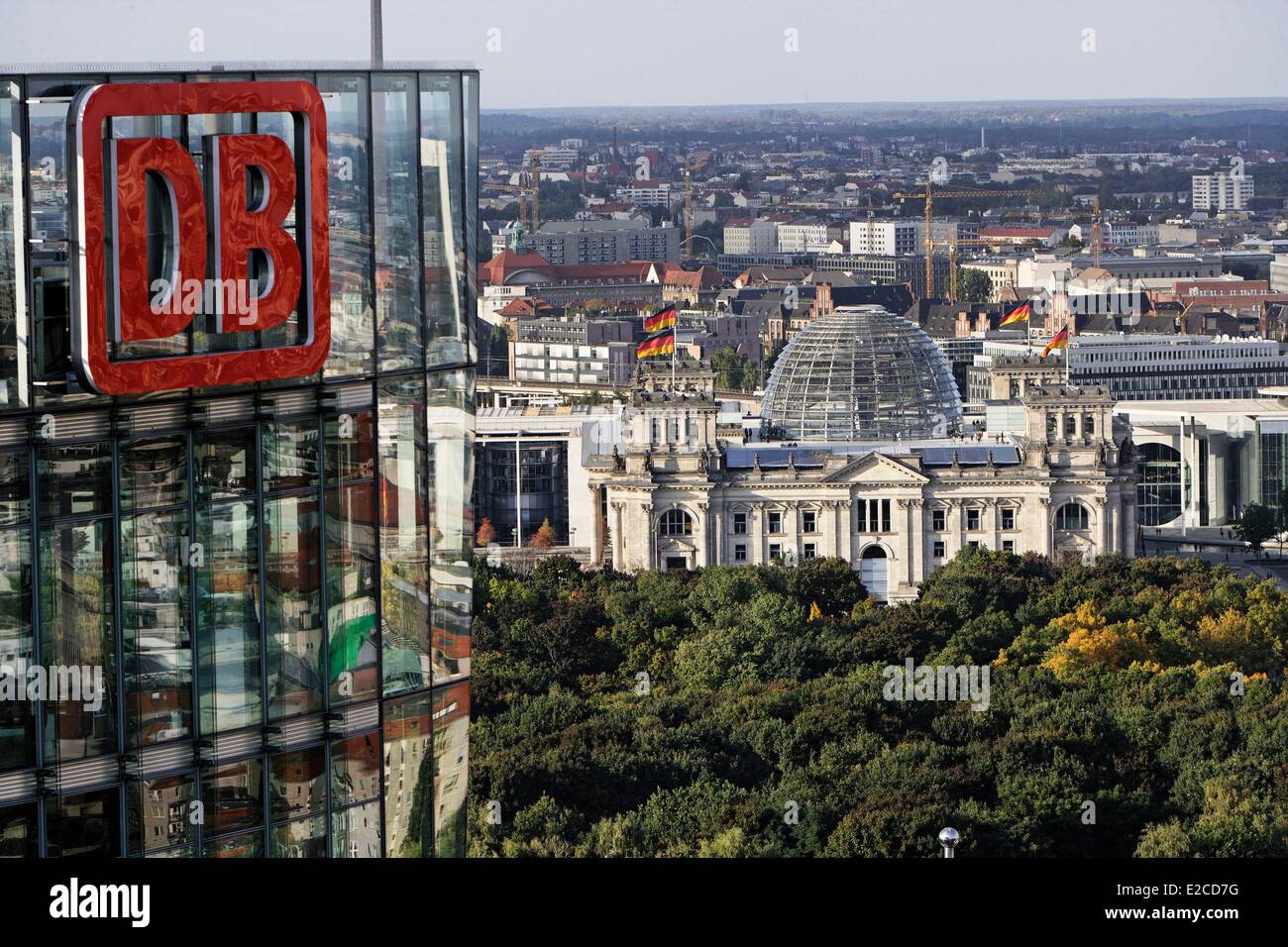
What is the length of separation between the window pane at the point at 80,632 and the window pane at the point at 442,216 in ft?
13.0

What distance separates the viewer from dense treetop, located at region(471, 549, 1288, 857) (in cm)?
5141

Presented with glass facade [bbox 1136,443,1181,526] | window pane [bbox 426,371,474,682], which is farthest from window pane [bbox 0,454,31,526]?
glass facade [bbox 1136,443,1181,526]

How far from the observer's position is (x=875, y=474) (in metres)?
107

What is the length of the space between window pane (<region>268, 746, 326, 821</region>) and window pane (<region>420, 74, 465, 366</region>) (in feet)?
11.4

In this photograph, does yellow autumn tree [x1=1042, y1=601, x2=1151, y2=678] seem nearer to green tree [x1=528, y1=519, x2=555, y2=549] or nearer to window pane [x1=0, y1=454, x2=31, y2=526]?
green tree [x1=528, y1=519, x2=555, y2=549]

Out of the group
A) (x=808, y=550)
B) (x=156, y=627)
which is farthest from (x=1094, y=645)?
(x=156, y=627)

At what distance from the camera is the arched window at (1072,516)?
10825cm

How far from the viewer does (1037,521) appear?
354ft

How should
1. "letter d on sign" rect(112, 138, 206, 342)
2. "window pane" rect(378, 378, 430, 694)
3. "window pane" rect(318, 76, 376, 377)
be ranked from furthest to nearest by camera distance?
"window pane" rect(378, 378, 430, 694), "window pane" rect(318, 76, 376, 377), "letter d on sign" rect(112, 138, 206, 342)

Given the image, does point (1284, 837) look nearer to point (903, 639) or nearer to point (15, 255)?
point (903, 639)

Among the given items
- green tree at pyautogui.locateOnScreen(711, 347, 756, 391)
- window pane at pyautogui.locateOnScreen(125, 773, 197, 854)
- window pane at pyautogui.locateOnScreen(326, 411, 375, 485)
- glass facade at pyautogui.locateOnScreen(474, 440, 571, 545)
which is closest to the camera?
window pane at pyautogui.locateOnScreen(125, 773, 197, 854)

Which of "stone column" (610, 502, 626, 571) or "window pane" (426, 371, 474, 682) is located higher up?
"window pane" (426, 371, 474, 682)

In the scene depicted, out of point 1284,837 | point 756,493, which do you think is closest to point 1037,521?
point 756,493

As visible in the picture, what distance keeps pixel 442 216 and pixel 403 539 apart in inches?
105
